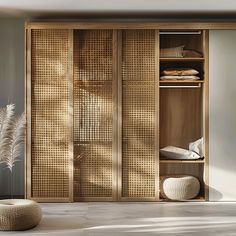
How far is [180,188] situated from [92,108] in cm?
147

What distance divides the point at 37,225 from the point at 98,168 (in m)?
1.51

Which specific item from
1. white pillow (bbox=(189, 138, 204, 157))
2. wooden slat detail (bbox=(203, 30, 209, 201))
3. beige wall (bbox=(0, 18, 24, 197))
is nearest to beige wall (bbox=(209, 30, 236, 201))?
wooden slat detail (bbox=(203, 30, 209, 201))

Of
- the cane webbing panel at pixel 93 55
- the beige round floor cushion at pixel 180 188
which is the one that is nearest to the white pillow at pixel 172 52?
the cane webbing panel at pixel 93 55

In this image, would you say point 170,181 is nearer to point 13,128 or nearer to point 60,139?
point 60,139

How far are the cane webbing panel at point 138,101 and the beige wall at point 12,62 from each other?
4.66ft

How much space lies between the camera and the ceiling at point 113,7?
6.31 meters

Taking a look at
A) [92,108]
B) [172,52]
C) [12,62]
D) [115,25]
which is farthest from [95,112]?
[12,62]

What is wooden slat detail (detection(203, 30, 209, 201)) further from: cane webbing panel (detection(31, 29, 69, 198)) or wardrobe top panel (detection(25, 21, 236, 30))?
cane webbing panel (detection(31, 29, 69, 198))

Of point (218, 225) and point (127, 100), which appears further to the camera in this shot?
point (127, 100)

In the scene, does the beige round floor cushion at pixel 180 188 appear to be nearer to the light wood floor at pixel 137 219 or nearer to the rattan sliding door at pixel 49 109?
the light wood floor at pixel 137 219

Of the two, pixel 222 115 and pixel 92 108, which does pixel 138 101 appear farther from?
pixel 222 115

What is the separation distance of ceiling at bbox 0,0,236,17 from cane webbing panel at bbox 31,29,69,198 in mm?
318

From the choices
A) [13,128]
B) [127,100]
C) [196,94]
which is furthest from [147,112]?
[13,128]

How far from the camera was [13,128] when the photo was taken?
6914 millimetres
